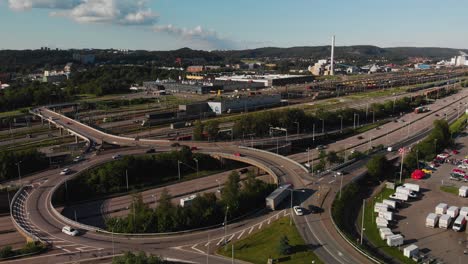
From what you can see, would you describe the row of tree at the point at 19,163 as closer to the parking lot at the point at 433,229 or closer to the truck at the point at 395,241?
the truck at the point at 395,241

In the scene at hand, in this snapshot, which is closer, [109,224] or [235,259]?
[235,259]

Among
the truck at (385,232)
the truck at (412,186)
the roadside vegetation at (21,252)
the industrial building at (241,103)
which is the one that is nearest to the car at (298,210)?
the truck at (385,232)

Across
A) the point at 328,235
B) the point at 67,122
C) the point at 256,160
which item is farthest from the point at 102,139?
the point at 328,235

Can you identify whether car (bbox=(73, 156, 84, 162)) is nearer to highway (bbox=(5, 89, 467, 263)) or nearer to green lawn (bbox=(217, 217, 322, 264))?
highway (bbox=(5, 89, 467, 263))

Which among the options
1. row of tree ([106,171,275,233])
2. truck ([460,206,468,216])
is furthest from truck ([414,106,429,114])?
row of tree ([106,171,275,233])

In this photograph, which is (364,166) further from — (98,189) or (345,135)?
(98,189)

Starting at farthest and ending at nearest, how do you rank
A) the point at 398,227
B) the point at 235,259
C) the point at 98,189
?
1. the point at 98,189
2. the point at 398,227
3. the point at 235,259

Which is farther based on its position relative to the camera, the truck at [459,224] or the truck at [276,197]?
the truck at [276,197]
